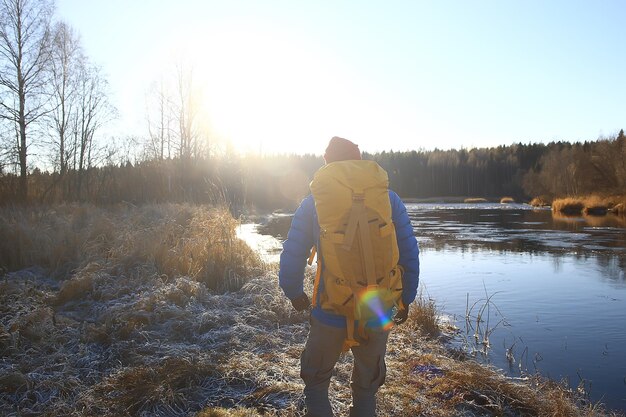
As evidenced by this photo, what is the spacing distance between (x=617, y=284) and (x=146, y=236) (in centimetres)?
1028

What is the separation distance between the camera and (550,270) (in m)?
11.4

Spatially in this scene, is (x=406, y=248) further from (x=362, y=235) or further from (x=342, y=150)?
(x=342, y=150)

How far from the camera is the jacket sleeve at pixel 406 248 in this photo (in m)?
2.71

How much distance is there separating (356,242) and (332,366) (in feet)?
2.67

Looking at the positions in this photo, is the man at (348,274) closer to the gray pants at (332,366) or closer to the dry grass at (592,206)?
the gray pants at (332,366)

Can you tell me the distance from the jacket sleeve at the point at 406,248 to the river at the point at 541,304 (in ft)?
10.1

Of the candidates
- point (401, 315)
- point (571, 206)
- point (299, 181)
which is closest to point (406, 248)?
point (401, 315)

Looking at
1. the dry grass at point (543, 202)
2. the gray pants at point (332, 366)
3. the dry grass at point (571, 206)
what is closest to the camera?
the gray pants at point (332, 366)

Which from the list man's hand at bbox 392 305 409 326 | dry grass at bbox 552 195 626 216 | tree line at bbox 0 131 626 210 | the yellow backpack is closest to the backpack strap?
the yellow backpack

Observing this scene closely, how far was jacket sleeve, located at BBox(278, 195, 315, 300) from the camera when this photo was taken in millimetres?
2678

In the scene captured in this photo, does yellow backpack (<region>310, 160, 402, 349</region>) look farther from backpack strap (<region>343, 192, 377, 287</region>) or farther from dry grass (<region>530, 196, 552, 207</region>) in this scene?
dry grass (<region>530, 196, 552, 207</region>)

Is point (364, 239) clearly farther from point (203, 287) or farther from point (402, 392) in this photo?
point (203, 287)

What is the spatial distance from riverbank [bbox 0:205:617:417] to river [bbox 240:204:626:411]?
79 cm

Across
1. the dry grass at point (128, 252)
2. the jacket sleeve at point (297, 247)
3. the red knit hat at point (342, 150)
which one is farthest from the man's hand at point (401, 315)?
the dry grass at point (128, 252)
